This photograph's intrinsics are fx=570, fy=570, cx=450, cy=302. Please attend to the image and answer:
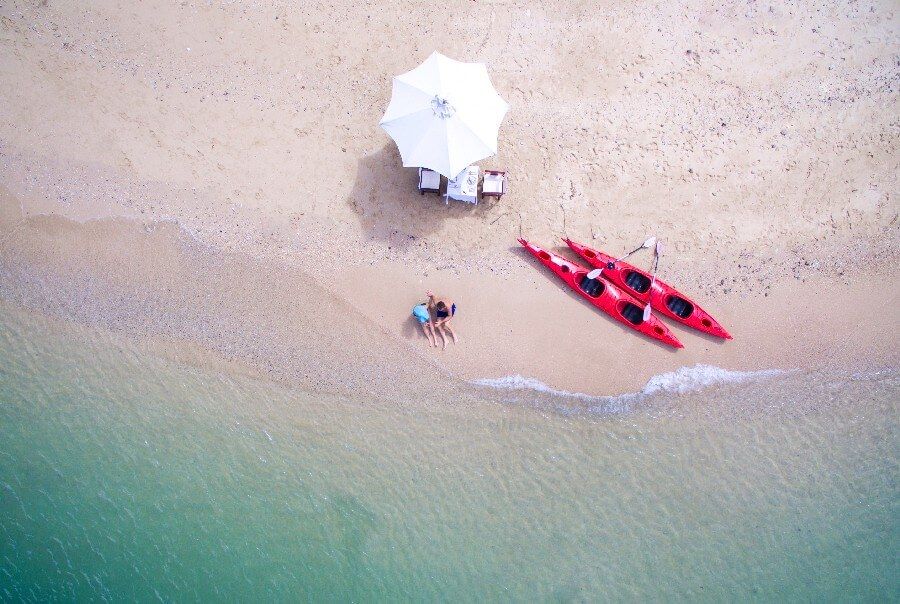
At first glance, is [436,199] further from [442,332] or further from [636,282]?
[636,282]

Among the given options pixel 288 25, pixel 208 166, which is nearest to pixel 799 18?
pixel 288 25

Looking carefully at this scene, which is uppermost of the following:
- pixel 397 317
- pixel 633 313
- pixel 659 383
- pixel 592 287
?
pixel 592 287

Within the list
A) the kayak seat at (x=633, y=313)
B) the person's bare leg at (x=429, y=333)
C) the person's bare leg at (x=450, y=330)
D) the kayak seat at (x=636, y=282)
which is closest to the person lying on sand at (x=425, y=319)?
the person's bare leg at (x=429, y=333)

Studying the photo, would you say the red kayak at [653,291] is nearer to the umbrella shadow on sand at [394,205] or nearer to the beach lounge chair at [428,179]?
the umbrella shadow on sand at [394,205]

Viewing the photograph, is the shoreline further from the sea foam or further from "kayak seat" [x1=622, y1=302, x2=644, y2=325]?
"kayak seat" [x1=622, y1=302, x2=644, y2=325]

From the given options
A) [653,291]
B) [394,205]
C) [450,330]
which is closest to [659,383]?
[653,291]

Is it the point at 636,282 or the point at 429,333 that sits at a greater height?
the point at 636,282
